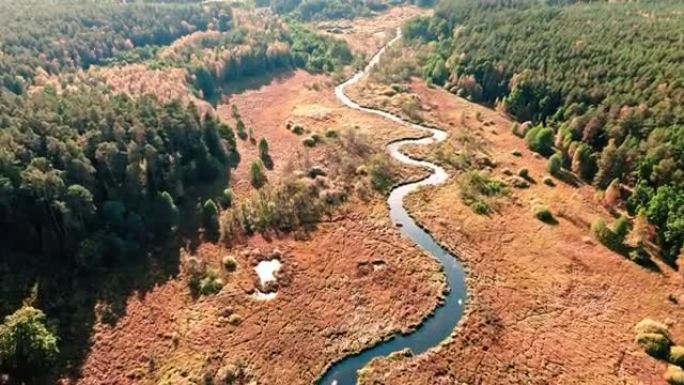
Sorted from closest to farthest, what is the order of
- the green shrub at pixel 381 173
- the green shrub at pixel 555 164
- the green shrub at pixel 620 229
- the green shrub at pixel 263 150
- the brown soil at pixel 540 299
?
the brown soil at pixel 540 299 < the green shrub at pixel 620 229 < the green shrub at pixel 381 173 < the green shrub at pixel 555 164 < the green shrub at pixel 263 150

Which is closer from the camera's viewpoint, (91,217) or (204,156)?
(91,217)

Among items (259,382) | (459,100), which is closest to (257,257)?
(259,382)

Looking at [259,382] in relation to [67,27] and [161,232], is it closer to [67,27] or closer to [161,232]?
[161,232]

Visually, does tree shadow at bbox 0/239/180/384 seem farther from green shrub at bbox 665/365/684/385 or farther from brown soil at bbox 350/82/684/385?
green shrub at bbox 665/365/684/385

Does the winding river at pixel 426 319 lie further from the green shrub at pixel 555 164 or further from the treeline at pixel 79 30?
the treeline at pixel 79 30

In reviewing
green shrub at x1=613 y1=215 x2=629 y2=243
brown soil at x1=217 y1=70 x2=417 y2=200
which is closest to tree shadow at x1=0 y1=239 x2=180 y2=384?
brown soil at x1=217 y1=70 x2=417 y2=200

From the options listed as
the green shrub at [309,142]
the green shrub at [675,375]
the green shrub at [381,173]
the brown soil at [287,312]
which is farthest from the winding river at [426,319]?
the green shrub at [675,375]

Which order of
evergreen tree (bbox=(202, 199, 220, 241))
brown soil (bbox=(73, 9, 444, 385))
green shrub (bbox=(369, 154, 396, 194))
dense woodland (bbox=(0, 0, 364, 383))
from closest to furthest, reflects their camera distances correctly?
brown soil (bbox=(73, 9, 444, 385)) < dense woodland (bbox=(0, 0, 364, 383)) < evergreen tree (bbox=(202, 199, 220, 241)) < green shrub (bbox=(369, 154, 396, 194))
